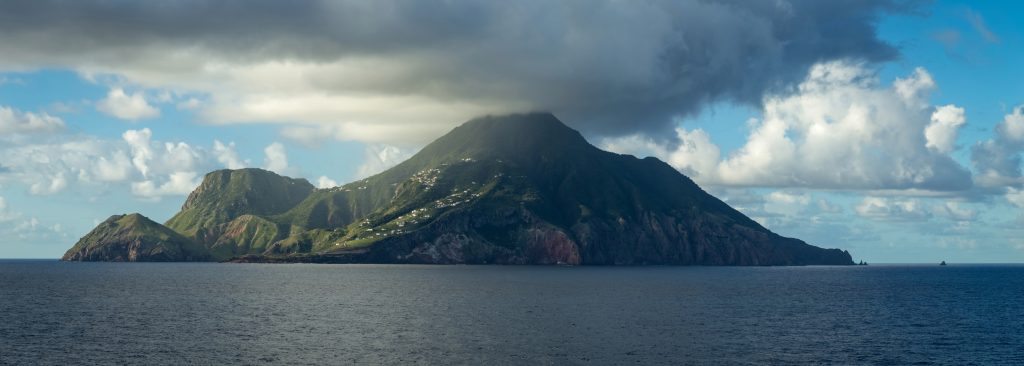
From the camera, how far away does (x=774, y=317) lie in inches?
7062

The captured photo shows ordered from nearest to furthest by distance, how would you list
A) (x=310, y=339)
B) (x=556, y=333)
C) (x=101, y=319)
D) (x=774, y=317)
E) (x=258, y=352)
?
(x=258, y=352)
(x=310, y=339)
(x=556, y=333)
(x=101, y=319)
(x=774, y=317)

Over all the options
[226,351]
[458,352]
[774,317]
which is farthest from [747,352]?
[226,351]

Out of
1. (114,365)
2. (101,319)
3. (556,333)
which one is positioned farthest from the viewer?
(101,319)

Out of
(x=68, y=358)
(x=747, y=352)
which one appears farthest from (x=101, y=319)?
(x=747, y=352)

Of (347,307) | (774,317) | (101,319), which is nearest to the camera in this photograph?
(101,319)

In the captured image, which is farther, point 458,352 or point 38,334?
point 38,334

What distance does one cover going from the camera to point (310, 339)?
445 feet

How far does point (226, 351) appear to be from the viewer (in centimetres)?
12125

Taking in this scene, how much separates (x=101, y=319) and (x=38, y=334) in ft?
84.6

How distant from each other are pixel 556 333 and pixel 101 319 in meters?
95.2

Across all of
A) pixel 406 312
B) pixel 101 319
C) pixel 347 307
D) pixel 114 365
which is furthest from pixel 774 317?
pixel 101 319

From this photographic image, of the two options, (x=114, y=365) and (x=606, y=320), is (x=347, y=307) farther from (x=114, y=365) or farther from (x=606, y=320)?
(x=114, y=365)

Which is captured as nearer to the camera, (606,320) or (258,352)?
(258,352)

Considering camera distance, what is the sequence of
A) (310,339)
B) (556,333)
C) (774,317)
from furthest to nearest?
1. (774,317)
2. (556,333)
3. (310,339)
